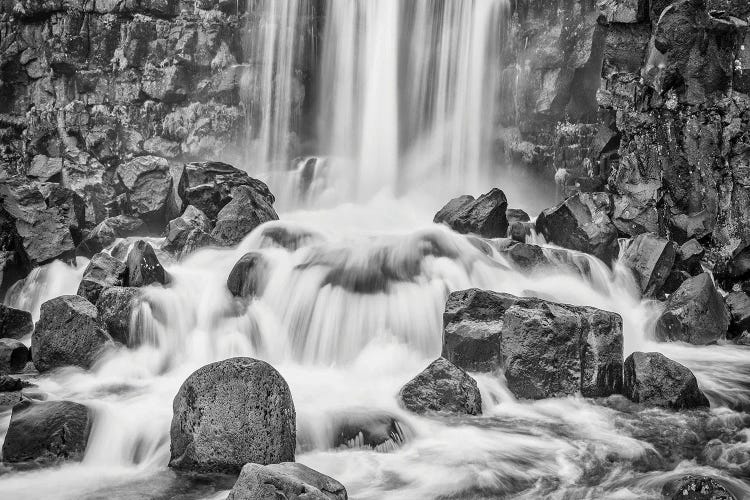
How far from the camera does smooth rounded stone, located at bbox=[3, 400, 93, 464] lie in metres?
6.82

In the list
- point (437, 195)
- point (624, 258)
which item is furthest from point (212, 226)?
point (624, 258)

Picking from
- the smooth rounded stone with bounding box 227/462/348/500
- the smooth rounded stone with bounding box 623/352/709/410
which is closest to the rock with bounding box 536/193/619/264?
the smooth rounded stone with bounding box 623/352/709/410

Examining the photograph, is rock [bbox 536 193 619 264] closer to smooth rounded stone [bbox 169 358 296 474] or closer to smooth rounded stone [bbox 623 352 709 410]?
smooth rounded stone [bbox 623 352 709 410]

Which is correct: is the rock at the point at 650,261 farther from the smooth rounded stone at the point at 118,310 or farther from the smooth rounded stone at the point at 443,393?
the smooth rounded stone at the point at 118,310

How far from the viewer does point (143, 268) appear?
41.6ft

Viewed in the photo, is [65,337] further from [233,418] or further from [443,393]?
[443,393]

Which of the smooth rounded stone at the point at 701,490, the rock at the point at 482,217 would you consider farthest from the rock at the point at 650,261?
the smooth rounded stone at the point at 701,490

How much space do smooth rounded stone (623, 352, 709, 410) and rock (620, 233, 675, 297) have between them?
536 cm

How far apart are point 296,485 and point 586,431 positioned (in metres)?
4.44

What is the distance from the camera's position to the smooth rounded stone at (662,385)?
28.1 ft

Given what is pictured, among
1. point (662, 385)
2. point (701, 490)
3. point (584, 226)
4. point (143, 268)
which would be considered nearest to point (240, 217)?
point (143, 268)

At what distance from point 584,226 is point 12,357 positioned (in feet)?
39.0

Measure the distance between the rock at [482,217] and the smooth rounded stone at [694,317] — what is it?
4590mm

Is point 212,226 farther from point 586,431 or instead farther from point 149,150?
point 586,431
